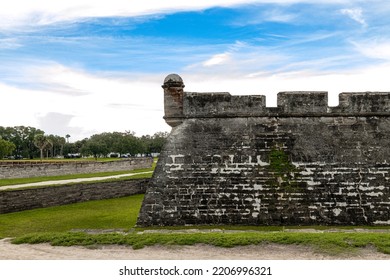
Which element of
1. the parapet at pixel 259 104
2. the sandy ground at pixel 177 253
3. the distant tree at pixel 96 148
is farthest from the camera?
the distant tree at pixel 96 148

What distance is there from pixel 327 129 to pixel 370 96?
1501mm

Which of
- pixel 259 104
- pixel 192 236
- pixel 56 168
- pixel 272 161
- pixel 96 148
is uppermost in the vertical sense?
pixel 259 104

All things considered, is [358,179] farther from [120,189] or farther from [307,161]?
[120,189]

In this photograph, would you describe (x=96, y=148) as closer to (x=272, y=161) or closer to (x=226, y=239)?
(x=272, y=161)

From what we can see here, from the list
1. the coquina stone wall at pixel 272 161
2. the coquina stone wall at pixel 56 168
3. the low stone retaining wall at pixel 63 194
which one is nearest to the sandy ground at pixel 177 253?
the coquina stone wall at pixel 272 161

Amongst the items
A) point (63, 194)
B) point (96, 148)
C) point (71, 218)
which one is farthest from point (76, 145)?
point (71, 218)

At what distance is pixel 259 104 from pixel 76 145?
103120 millimetres

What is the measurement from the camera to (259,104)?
10.8 metres

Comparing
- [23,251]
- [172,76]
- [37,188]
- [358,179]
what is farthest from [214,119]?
[37,188]

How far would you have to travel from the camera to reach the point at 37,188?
1351cm

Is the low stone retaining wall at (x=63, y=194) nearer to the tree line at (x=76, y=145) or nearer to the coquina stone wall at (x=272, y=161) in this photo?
the coquina stone wall at (x=272, y=161)

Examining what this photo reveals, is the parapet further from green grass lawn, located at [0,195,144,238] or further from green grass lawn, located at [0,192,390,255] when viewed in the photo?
green grass lawn, located at [0,195,144,238]

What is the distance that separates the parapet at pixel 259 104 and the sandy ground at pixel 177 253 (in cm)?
445

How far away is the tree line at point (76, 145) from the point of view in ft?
264
